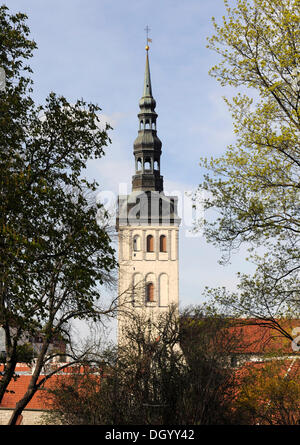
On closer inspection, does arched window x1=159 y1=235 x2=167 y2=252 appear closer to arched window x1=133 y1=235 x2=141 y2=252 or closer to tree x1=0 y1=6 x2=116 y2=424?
arched window x1=133 y1=235 x2=141 y2=252

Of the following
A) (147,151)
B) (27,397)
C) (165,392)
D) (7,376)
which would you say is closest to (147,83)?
(147,151)

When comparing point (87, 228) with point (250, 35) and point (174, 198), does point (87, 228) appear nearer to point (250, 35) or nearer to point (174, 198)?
point (250, 35)

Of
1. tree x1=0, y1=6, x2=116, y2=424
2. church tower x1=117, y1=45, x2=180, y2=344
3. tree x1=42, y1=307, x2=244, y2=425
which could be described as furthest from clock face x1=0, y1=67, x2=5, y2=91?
church tower x1=117, y1=45, x2=180, y2=344

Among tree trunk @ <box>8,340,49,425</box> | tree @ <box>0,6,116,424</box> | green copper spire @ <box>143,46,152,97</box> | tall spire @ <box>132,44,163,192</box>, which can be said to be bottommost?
tree trunk @ <box>8,340,49,425</box>

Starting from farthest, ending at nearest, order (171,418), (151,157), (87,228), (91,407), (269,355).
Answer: (151,157), (269,355), (87,228), (91,407), (171,418)

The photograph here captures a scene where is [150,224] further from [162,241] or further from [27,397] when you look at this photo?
[27,397]

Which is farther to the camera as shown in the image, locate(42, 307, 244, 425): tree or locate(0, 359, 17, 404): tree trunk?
locate(0, 359, 17, 404): tree trunk

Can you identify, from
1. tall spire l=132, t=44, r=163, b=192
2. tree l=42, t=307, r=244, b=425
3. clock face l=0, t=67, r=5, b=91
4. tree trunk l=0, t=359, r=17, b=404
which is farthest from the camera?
Result: tall spire l=132, t=44, r=163, b=192

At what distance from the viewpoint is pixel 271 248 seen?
15078mm

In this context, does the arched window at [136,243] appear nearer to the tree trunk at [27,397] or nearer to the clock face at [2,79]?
the tree trunk at [27,397]

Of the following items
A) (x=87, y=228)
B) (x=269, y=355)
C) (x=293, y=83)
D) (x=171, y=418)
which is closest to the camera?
(x=171, y=418)

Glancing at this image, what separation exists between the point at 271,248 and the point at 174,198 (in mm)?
52225

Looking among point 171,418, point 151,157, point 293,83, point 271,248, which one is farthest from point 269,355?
point 151,157

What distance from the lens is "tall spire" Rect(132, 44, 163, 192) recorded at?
63.8m
